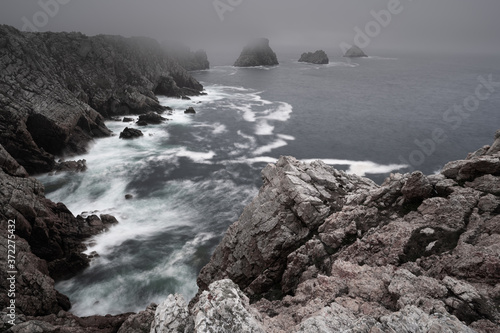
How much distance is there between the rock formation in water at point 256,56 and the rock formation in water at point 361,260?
181192mm

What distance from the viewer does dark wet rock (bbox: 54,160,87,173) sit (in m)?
37.0

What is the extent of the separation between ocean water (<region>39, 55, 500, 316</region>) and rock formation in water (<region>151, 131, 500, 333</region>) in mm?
9745

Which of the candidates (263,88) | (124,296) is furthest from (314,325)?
(263,88)

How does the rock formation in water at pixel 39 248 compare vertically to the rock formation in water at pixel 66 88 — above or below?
below

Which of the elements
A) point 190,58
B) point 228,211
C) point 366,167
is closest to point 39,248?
point 228,211

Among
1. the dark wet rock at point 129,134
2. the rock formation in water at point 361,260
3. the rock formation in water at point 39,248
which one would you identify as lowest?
the rock formation in water at point 39,248

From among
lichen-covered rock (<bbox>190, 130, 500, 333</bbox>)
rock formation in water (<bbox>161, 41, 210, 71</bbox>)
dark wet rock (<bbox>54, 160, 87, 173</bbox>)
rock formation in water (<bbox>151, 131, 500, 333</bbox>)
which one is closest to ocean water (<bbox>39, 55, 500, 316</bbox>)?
dark wet rock (<bbox>54, 160, 87, 173</bbox>)

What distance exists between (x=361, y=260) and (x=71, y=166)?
39.6m

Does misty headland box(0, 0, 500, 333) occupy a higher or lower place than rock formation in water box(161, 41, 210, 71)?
lower

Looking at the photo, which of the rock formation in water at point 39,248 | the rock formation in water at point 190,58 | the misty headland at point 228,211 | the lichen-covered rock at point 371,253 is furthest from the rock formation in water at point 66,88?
the rock formation in water at point 190,58

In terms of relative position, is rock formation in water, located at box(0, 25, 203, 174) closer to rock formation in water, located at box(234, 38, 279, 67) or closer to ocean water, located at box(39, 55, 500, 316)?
ocean water, located at box(39, 55, 500, 316)

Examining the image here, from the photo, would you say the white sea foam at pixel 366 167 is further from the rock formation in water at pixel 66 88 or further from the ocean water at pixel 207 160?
the rock formation in water at pixel 66 88

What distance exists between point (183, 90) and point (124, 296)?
7846cm

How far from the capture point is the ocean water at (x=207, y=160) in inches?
908
